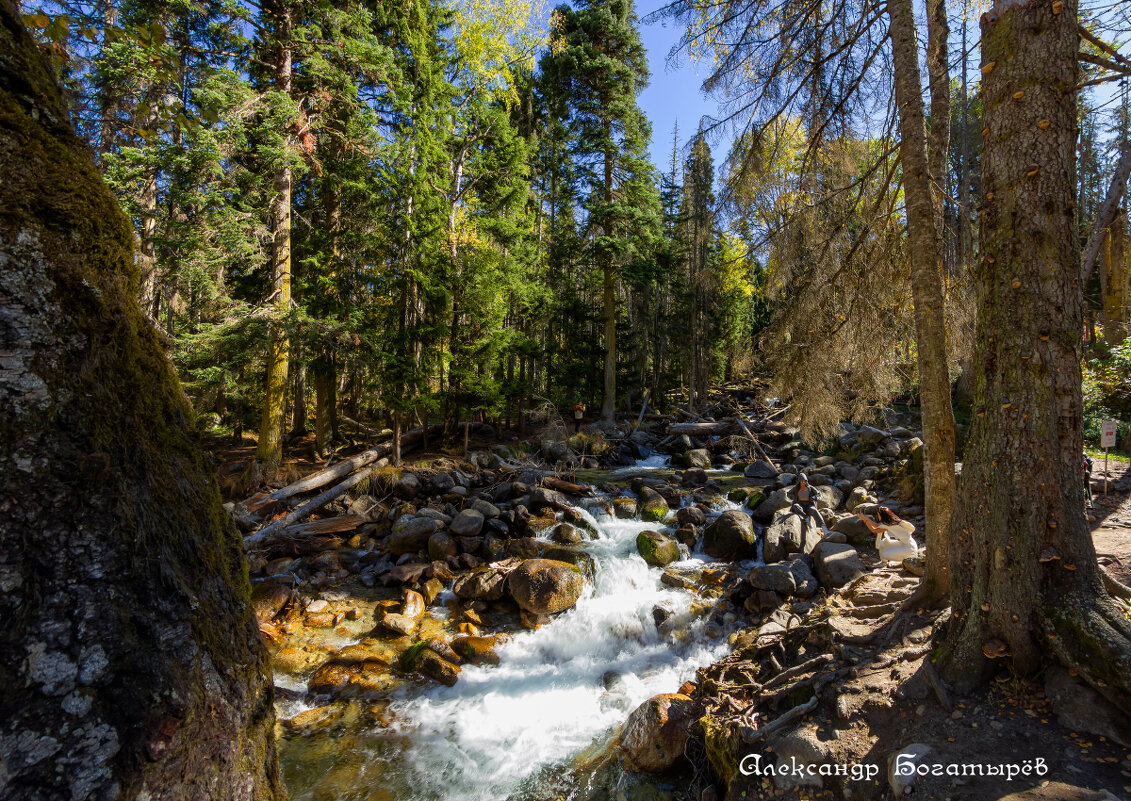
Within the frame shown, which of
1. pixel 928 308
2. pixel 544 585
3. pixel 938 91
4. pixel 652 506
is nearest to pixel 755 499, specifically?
pixel 652 506

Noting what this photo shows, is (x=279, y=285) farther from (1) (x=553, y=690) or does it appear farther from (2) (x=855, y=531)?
(2) (x=855, y=531)

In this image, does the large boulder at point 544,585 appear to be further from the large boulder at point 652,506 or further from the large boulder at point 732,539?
the large boulder at point 652,506

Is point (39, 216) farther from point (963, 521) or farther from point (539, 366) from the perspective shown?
point (539, 366)

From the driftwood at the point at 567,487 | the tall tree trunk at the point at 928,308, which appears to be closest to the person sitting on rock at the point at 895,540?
the tall tree trunk at the point at 928,308

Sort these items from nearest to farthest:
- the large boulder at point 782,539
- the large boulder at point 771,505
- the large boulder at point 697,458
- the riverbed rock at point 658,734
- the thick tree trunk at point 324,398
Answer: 1. the riverbed rock at point 658,734
2. the large boulder at point 782,539
3. the large boulder at point 771,505
4. the thick tree trunk at point 324,398
5. the large boulder at point 697,458

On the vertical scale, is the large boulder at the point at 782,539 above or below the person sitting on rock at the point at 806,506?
below

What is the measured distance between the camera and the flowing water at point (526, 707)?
470cm

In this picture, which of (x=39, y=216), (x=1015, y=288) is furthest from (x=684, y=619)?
(x=39, y=216)

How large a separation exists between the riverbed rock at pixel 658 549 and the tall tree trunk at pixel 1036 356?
5512 mm

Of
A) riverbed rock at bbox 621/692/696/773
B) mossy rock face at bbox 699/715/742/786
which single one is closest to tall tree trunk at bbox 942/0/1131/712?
mossy rock face at bbox 699/715/742/786

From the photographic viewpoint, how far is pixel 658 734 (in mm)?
4551

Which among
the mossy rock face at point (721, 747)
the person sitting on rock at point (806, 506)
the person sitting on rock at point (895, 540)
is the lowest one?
the mossy rock face at point (721, 747)

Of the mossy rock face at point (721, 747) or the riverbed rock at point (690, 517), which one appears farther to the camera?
the riverbed rock at point (690, 517)

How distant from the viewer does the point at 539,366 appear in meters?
23.8
